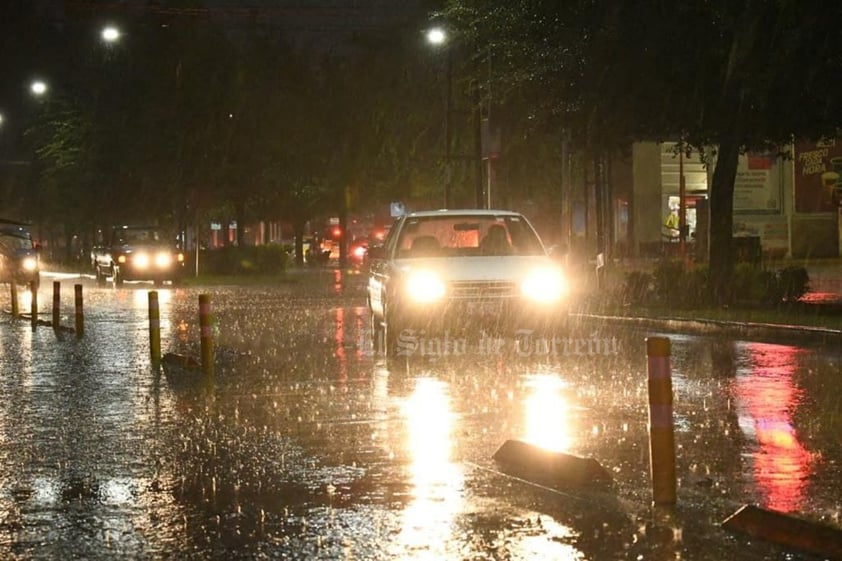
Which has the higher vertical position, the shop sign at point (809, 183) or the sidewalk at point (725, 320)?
the shop sign at point (809, 183)

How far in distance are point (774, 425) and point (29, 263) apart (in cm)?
3967

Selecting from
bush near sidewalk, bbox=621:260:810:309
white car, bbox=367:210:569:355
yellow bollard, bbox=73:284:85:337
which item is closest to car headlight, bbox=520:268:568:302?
white car, bbox=367:210:569:355

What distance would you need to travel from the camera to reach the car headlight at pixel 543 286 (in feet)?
63.6

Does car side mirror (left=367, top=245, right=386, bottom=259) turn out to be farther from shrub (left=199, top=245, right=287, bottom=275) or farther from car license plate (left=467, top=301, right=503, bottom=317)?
shrub (left=199, top=245, right=287, bottom=275)

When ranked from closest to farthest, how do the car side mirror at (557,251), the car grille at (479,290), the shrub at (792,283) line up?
the car grille at (479,290) < the car side mirror at (557,251) < the shrub at (792,283)

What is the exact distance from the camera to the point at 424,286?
1936 centimetres

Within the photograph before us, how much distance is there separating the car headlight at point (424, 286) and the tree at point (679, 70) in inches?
220

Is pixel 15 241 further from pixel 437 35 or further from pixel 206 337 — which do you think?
pixel 206 337

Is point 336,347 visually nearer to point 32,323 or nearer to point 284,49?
point 32,323

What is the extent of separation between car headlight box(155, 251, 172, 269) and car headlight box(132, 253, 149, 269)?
15.5 inches

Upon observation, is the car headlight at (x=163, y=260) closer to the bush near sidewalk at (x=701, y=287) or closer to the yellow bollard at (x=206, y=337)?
the bush near sidewalk at (x=701, y=287)

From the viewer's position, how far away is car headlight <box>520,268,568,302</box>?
19.4 meters

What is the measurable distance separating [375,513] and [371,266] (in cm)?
1364

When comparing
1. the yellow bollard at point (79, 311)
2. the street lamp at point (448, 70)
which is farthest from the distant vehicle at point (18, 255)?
the yellow bollard at point (79, 311)
